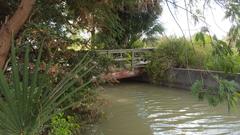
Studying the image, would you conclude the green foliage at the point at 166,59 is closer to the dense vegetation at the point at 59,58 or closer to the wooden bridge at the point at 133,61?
the wooden bridge at the point at 133,61

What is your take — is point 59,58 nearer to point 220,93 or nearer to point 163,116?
point 220,93

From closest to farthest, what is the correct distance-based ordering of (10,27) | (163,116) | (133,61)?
1. (10,27)
2. (163,116)
3. (133,61)

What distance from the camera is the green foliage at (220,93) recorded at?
3100 millimetres

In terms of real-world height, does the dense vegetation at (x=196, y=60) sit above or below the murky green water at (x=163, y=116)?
above

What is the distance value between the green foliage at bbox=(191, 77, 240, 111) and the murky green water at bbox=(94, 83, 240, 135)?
12.3ft

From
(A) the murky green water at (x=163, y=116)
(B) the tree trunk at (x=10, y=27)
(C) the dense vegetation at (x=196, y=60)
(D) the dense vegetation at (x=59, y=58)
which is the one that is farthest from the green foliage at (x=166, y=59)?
(B) the tree trunk at (x=10, y=27)

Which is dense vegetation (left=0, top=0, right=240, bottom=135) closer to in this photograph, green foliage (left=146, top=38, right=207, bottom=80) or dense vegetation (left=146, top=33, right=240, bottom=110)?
dense vegetation (left=146, top=33, right=240, bottom=110)

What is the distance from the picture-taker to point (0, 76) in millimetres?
1773

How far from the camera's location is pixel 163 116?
8.40 m

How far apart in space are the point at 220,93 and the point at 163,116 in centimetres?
539

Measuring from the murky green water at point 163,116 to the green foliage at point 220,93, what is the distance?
12.3 ft

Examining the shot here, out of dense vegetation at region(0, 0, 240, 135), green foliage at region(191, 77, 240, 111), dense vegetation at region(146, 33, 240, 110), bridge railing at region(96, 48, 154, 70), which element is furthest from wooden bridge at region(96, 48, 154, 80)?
green foliage at region(191, 77, 240, 111)

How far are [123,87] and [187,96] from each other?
282 cm

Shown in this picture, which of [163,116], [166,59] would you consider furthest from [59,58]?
[166,59]
